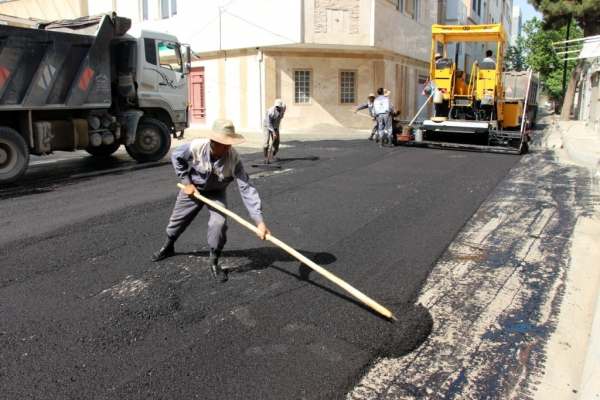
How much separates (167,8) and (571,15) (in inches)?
802

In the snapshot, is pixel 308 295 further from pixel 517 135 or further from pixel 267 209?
pixel 517 135

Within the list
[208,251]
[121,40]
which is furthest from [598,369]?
[121,40]

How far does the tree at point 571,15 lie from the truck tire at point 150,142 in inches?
906

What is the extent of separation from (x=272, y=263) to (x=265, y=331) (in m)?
1.40

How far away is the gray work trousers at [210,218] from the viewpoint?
16.0 ft

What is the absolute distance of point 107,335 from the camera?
3.77 m

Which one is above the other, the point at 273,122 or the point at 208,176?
the point at 273,122

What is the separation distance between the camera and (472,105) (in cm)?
1465

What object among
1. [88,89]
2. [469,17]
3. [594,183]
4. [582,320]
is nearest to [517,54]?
[469,17]

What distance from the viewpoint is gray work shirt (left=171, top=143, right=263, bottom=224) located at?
4.70 m

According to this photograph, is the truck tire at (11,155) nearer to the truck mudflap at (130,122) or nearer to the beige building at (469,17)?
the truck mudflap at (130,122)

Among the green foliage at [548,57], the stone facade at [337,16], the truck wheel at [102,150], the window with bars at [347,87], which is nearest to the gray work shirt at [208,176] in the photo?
the truck wheel at [102,150]

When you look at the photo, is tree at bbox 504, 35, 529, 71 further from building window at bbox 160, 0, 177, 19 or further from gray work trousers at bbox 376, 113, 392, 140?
gray work trousers at bbox 376, 113, 392, 140

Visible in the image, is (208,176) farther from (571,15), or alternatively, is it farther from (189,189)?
(571,15)
